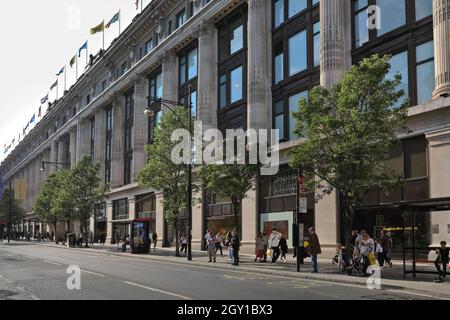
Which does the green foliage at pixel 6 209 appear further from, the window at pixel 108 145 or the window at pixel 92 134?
the window at pixel 108 145

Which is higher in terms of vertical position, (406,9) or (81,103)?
(81,103)

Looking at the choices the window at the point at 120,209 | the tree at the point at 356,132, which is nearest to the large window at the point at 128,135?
the window at the point at 120,209

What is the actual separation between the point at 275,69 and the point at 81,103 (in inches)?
1941

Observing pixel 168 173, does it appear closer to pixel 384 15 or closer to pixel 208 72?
pixel 208 72

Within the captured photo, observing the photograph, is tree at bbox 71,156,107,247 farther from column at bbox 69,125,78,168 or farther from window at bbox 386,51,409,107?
window at bbox 386,51,409,107

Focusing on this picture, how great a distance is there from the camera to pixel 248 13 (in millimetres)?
37531

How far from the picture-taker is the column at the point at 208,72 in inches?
1672

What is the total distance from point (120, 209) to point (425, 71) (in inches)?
1733

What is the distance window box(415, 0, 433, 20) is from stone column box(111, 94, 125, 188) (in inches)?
1673

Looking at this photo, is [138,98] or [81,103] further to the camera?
[81,103]
